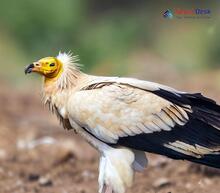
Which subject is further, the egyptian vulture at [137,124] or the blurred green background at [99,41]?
the blurred green background at [99,41]

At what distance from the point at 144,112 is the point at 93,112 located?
0.51 metres

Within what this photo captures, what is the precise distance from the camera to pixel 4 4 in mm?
23484

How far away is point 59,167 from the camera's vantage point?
11.5 metres

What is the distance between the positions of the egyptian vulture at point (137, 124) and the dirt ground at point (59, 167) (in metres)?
1.83

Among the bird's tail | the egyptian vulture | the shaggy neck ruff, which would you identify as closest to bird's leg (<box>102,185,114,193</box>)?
the egyptian vulture

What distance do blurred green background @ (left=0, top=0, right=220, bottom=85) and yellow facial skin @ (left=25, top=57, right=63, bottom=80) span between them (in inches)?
384

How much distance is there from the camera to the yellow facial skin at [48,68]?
867 cm

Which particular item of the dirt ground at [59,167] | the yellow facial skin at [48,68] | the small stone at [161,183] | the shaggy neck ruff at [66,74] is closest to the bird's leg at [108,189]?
the shaggy neck ruff at [66,74]

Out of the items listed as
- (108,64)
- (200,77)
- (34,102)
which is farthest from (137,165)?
(108,64)

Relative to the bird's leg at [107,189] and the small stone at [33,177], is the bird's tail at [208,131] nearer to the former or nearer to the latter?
the bird's leg at [107,189]

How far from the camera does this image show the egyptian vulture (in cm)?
810

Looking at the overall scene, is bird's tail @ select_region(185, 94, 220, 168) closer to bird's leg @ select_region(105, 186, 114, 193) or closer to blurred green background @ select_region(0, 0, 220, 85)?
bird's leg @ select_region(105, 186, 114, 193)

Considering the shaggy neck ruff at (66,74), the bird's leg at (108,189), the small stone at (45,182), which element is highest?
the shaggy neck ruff at (66,74)

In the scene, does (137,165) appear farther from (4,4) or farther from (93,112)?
(4,4)
